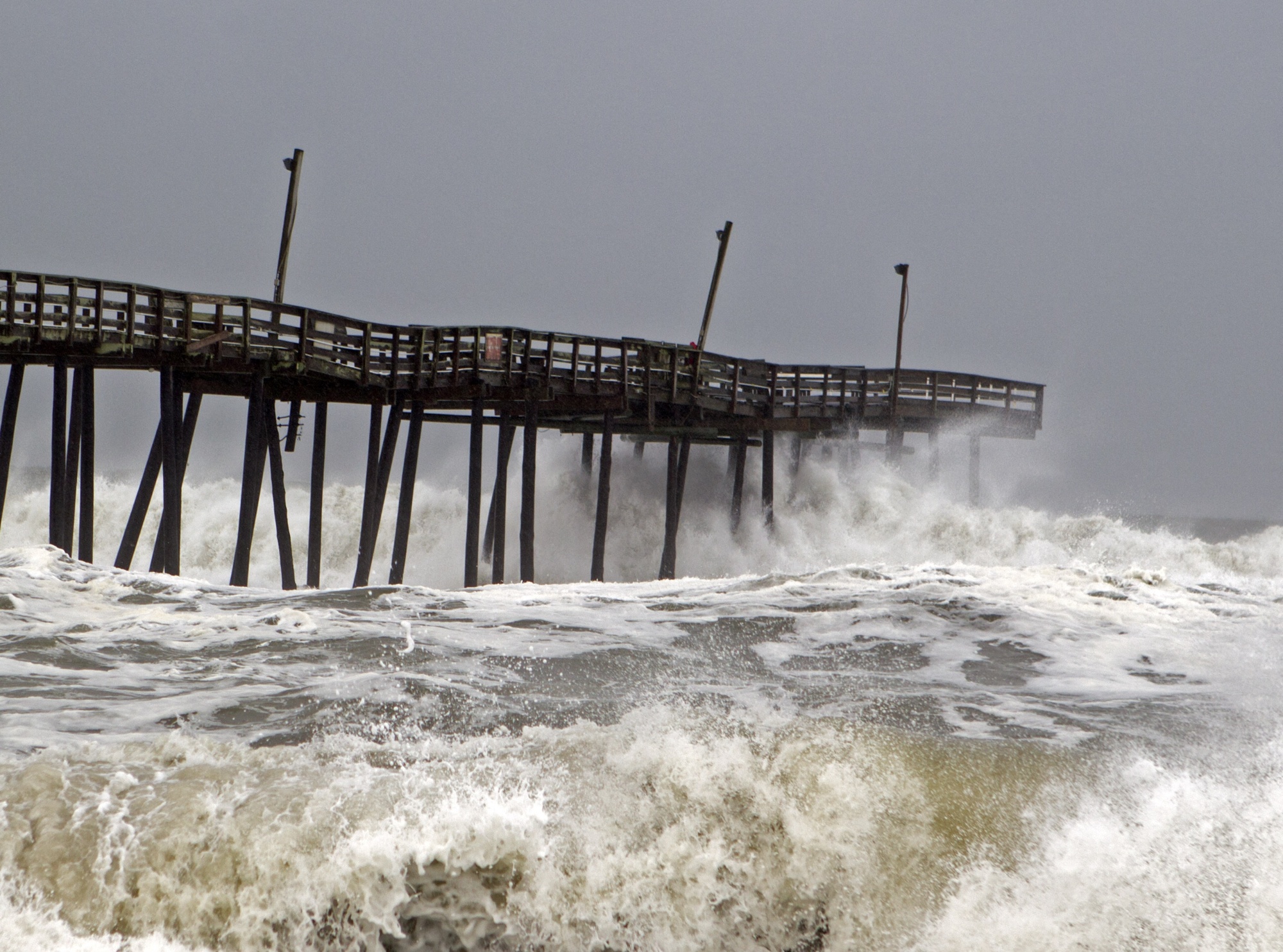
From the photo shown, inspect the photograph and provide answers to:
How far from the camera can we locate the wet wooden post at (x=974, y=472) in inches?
1184

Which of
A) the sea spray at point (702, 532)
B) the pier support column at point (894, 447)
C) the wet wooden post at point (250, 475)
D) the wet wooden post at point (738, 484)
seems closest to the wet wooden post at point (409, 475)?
the wet wooden post at point (250, 475)

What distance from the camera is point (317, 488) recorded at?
1691 cm

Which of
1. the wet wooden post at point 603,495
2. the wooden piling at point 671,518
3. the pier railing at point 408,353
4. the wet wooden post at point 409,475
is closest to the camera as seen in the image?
the pier railing at point 408,353

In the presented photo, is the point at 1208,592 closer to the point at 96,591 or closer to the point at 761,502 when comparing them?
the point at 96,591

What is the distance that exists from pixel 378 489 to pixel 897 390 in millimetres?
12965

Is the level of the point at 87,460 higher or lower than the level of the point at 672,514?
higher

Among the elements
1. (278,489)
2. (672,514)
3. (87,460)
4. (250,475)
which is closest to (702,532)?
(672,514)

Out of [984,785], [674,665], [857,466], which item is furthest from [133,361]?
[857,466]

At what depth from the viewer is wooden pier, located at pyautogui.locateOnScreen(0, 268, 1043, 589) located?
1402 centimetres

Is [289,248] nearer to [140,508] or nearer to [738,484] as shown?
[140,508]

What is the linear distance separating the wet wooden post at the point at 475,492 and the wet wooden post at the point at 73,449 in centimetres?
A: 529

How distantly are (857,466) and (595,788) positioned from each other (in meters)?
24.7

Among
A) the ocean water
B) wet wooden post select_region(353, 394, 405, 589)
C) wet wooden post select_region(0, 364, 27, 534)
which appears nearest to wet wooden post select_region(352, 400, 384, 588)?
wet wooden post select_region(353, 394, 405, 589)

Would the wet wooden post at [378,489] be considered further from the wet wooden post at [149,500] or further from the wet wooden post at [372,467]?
the wet wooden post at [149,500]
